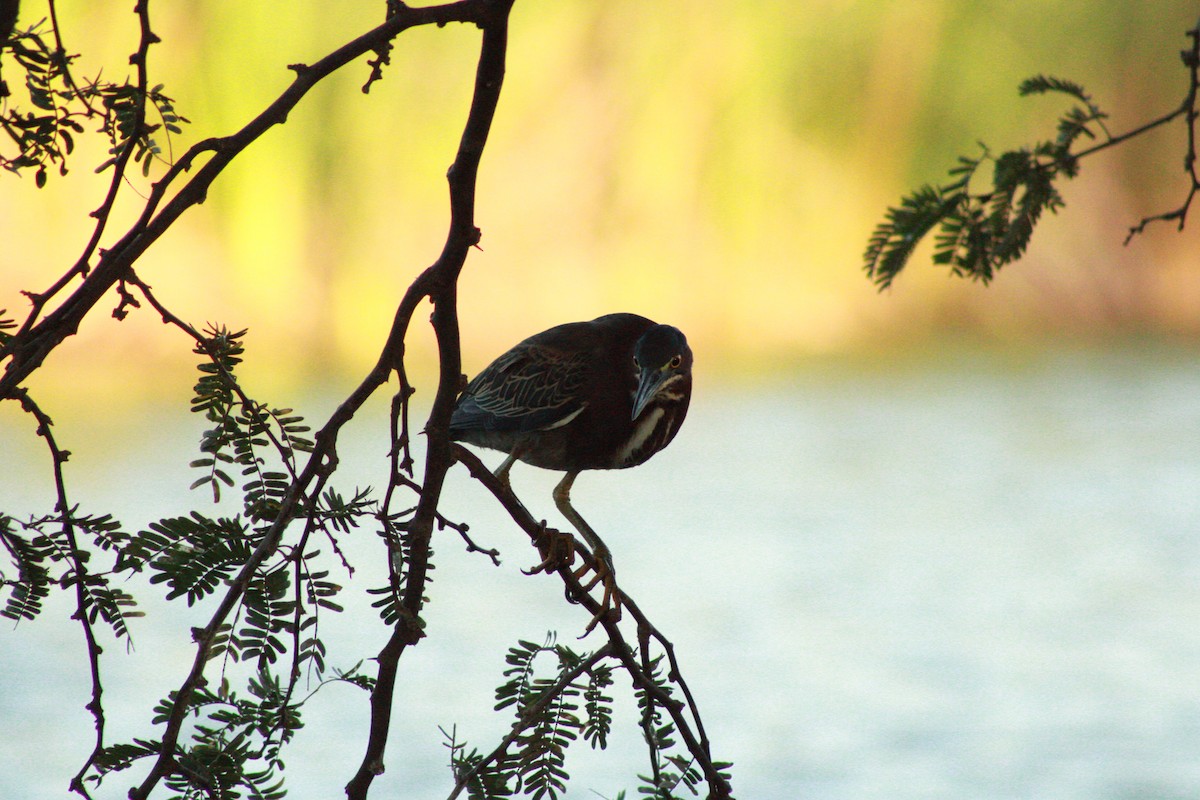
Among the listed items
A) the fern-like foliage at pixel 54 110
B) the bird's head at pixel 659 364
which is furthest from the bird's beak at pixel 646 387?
the fern-like foliage at pixel 54 110

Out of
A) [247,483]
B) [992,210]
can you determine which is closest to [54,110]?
[247,483]

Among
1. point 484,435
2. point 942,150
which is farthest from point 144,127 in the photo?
point 942,150

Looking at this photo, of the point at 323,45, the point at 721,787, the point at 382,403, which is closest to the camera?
the point at 721,787

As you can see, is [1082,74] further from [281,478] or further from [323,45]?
[281,478]

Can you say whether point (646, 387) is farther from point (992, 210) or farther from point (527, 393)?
point (992, 210)

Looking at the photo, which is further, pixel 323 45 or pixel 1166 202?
pixel 1166 202

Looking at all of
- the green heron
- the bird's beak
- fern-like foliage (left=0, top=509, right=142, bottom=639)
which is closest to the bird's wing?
the green heron

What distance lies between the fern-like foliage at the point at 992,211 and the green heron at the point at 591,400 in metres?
0.40

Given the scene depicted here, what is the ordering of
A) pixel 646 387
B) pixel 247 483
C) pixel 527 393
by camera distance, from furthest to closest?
1. pixel 527 393
2. pixel 646 387
3. pixel 247 483

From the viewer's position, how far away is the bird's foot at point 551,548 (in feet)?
3.36

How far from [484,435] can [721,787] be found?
0.59 metres

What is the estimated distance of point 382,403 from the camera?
3.32 meters

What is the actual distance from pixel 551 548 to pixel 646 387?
171 millimetres

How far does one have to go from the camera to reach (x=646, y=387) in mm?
1032
